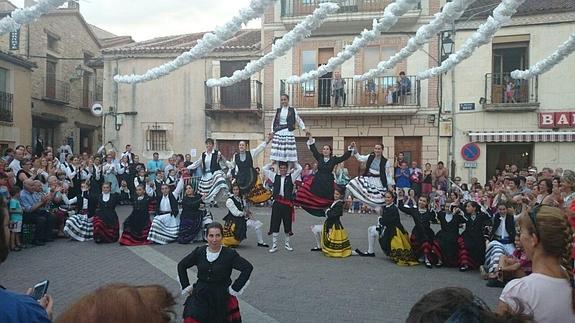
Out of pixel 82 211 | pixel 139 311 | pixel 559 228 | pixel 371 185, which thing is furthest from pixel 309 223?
pixel 139 311

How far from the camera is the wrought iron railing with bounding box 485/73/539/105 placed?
17.5 meters

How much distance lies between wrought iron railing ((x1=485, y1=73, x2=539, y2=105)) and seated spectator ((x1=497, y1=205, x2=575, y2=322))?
1637 cm

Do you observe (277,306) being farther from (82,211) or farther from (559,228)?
(82,211)

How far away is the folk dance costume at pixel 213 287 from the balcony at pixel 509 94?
49.6 feet

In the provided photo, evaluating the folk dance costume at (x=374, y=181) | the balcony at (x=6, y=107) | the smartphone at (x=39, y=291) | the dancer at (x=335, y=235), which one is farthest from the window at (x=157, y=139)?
the smartphone at (x=39, y=291)

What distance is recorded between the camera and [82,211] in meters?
11.7

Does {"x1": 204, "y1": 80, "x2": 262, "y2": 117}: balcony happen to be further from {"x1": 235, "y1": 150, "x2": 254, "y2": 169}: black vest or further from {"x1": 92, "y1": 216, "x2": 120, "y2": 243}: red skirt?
{"x1": 92, "y1": 216, "x2": 120, "y2": 243}: red skirt

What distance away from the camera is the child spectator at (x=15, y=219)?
9492 millimetres

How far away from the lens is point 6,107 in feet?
69.1

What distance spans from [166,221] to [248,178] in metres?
1.95

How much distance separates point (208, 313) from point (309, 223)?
9.03 meters

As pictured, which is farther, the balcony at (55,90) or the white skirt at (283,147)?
the balcony at (55,90)

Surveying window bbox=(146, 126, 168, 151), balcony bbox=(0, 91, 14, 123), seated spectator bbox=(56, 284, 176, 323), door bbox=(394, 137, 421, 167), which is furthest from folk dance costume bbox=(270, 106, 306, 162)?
balcony bbox=(0, 91, 14, 123)

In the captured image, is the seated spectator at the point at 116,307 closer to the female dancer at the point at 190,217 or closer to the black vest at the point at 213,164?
the female dancer at the point at 190,217
